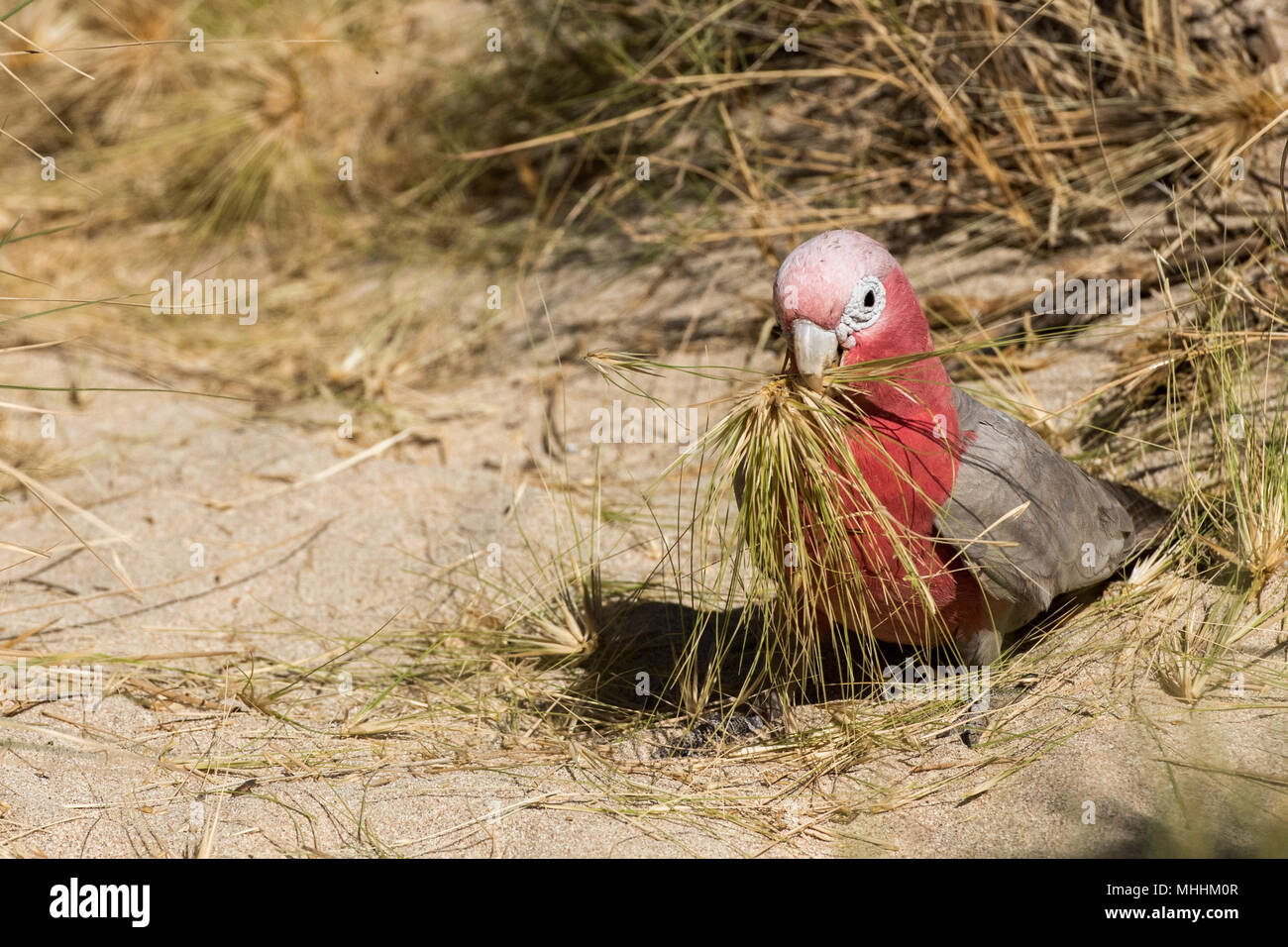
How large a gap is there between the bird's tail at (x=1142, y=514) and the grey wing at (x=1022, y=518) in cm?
8

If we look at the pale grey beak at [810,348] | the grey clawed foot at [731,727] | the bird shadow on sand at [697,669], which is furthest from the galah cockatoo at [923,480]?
the grey clawed foot at [731,727]

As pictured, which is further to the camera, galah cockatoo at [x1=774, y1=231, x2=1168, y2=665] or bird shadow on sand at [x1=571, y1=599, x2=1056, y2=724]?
bird shadow on sand at [x1=571, y1=599, x2=1056, y2=724]

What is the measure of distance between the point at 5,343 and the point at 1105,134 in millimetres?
3305

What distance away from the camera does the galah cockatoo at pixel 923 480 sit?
1.87m

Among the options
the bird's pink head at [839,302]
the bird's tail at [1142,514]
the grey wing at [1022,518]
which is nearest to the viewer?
the bird's pink head at [839,302]

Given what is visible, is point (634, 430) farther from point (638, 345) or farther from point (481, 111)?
point (481, 111)

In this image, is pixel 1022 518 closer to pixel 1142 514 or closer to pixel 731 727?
pixel 1142 514

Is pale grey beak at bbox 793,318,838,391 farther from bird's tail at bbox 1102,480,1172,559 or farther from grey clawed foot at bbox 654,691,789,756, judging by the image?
bird's tail at bbox 1102,480,1172,559

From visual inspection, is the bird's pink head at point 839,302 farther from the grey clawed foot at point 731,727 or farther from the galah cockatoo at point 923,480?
the grey clawed foot at point 731,727

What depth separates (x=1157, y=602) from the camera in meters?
2.24

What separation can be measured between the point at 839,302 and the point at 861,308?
0.19 feet

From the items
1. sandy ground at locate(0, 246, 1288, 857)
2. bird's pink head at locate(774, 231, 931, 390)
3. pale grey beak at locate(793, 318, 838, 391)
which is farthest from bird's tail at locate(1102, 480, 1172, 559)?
pale grey beak at locate(793, 318, 838, 391)

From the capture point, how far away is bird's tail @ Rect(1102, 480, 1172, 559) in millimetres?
2332

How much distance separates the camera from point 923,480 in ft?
6.48
